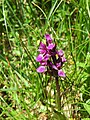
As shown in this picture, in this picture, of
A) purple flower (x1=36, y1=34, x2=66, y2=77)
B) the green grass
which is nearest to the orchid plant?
purple flower (x1=36, y1=34, x2=66, y2=77)

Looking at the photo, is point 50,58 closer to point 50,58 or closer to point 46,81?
point 50,58

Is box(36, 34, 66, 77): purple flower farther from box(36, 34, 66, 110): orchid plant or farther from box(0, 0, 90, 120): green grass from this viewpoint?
box(0, 0, 90, 120): green grass

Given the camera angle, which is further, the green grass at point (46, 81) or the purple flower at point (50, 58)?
the green grass at point (46, 81)

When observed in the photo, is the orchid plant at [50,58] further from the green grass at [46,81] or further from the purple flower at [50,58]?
the green grass at [46,81]

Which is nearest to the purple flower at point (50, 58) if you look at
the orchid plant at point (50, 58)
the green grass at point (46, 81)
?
the orchid plant at point (50, 58)

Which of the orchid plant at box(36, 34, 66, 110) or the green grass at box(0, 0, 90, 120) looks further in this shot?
the green grass at box(0, 0, 90, 120)

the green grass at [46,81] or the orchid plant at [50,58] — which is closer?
the orchid plant at [50,58]

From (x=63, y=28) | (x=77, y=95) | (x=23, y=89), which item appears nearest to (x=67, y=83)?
(x=77, y=95)

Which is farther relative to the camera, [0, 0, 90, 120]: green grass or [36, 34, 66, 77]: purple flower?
[0, 0, 90, 120]: green grass
